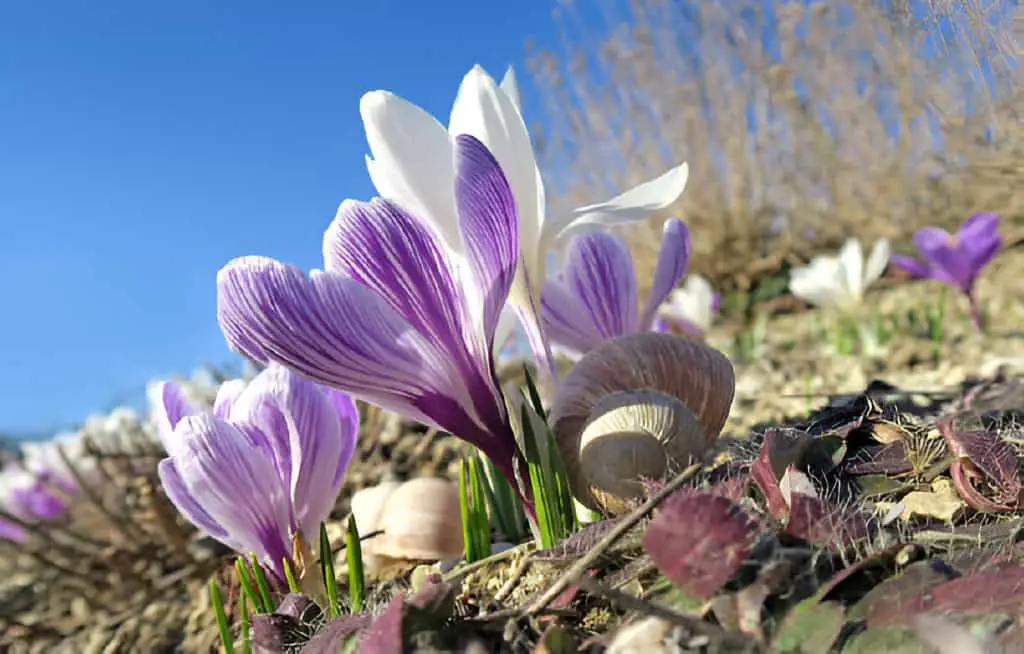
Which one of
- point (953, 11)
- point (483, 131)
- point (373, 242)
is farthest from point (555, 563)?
point (953, 11)

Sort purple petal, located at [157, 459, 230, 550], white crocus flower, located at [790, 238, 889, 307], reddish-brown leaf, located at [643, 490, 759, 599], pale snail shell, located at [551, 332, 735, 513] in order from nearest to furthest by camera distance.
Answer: reddish-brown leaf, located at [643, 490, 759, 599], pale snail shell, located at [551, 332, 735, 513], purple petal, located at [157, 459, 230, 550], white crocus flower, located at [790, 238, 889, 307]

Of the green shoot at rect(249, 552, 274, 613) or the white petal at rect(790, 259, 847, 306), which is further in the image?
the white petal at rect(790, 259, 847, 306)

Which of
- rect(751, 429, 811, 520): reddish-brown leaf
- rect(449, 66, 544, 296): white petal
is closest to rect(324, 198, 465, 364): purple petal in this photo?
rect(449, 66, 544, 296): white petal

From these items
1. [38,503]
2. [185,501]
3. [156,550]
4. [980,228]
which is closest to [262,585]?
[185,501]

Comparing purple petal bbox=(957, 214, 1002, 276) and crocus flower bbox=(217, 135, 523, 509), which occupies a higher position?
crocus flower bbox=(217, 135, 523, 509)

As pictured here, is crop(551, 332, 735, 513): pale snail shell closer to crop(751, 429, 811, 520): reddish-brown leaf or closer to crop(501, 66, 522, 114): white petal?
crop(751, 429, 811, 520): reddish-brown leaf

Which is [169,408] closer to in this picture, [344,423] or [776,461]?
[344,423]

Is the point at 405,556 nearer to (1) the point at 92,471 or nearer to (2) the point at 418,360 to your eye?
(2) the point at 418,360
